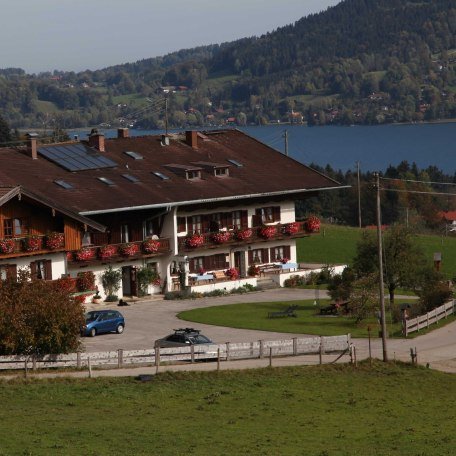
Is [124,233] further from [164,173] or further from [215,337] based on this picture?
[215,337]

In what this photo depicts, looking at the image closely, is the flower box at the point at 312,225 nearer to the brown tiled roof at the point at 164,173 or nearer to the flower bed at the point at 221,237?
the brown tiled roof at the point at 164,173

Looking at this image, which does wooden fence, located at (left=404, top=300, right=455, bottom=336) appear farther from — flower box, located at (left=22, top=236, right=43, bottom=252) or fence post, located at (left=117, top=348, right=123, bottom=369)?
flower box, located at (left=22, top=236, right=43, bottom=252)

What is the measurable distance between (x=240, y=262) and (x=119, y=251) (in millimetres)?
9143

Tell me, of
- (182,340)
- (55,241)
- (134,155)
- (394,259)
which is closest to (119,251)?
(55,241)

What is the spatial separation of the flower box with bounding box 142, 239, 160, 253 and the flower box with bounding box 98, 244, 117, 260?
216cm

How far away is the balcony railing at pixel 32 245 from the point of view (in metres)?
59.5

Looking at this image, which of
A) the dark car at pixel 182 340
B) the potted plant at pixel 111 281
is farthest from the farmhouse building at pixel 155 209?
the dark car at pixel 182 340

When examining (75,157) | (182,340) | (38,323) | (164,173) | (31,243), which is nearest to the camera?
(38,323)

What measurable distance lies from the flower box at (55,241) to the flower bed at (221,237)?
10849mm

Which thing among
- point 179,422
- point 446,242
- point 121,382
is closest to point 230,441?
point 179,422

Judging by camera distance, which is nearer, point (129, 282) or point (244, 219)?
point (129, 282)

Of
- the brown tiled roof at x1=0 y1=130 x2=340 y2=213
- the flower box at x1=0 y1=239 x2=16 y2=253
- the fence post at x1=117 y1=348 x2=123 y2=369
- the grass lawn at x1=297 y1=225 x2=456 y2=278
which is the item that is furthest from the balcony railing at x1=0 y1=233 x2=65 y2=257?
the grass lawn at x1=297 y1=225 x2=456 y2=278

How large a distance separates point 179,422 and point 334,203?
11698 cm

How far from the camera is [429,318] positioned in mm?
56781
